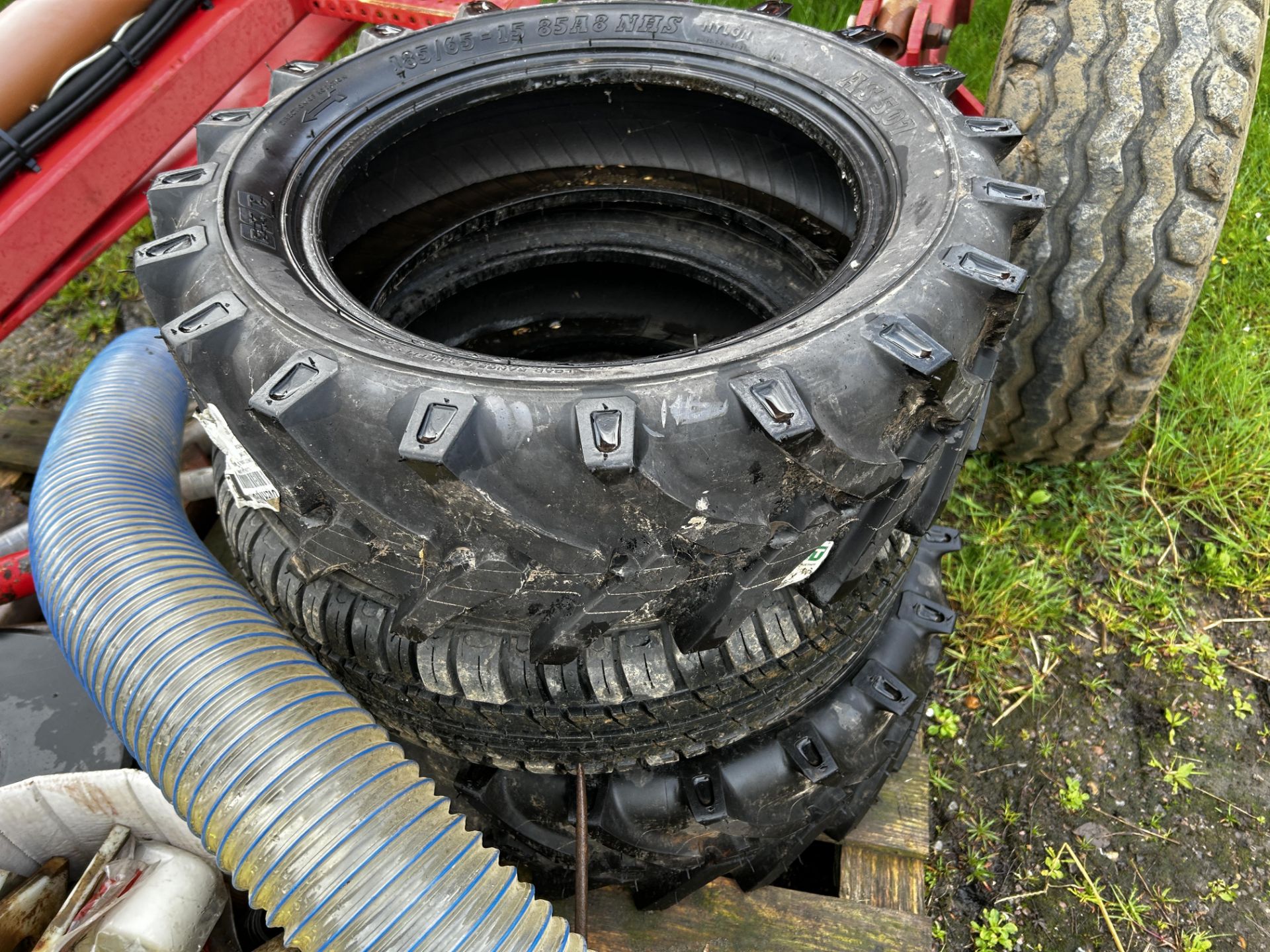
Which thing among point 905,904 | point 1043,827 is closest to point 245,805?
point 905,904

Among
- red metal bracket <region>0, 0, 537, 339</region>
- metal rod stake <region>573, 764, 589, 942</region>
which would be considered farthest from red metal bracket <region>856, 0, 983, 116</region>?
metal rod stake <region>573, 764, 589, 942</region>

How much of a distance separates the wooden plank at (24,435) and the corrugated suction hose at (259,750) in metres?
1.20

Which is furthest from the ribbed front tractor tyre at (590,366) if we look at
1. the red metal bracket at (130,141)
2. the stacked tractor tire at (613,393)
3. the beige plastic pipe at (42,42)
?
the beige plastic pipe at (42,42)

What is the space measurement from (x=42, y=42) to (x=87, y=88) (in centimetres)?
12

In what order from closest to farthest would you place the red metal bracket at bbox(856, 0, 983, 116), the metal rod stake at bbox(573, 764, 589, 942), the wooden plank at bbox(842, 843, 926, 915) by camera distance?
the metal rod stake at bbox(573, 764, 589, 942)
the wooden plank at bbox(842, 843, 926, 915)
the red metal bracket at bbox(856, 0, 983, 116)

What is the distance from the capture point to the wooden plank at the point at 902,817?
6.39ft

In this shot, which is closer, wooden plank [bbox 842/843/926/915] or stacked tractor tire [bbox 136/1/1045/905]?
stacked tractor tire [bbox 136/1/1045/905]

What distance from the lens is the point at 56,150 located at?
6.75 ft

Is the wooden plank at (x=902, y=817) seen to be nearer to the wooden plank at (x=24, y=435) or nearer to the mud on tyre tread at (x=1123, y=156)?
the mud on tyre tread at (x=1123, y=156)

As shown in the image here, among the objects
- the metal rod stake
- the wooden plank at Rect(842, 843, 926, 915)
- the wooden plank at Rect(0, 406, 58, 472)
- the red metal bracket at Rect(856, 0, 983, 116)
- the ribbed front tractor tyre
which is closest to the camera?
the ribbed front tractor tyre

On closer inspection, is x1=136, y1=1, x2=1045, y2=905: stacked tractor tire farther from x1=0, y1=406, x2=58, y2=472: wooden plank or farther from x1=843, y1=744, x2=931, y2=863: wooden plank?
x1=0, y1=406, x2=58, y2=472: wooden plank

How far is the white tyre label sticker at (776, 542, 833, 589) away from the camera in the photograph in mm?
1312

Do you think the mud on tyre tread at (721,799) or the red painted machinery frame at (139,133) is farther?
the red painted machinery frame at (139,133)

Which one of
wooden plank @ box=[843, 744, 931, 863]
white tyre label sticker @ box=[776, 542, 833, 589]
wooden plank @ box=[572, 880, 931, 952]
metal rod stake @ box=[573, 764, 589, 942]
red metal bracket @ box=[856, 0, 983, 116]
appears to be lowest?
wooden plank @ box=[572, 880, 931, 952]
